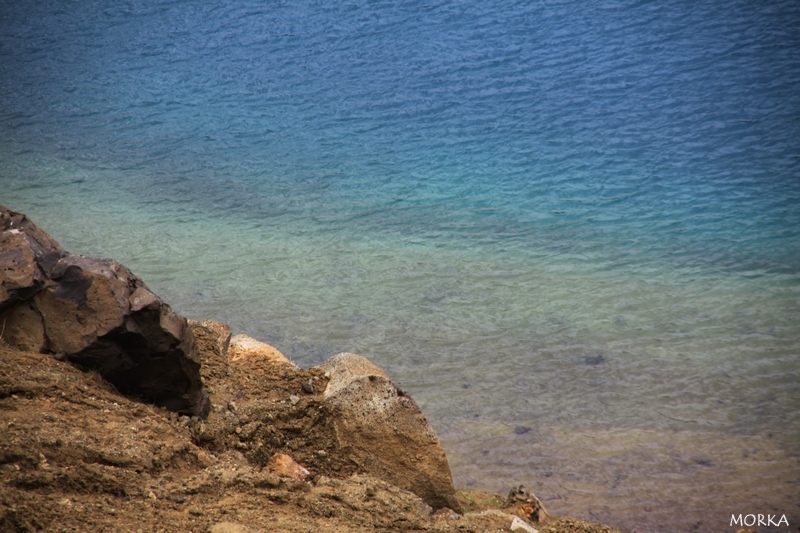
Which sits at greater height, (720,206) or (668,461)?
(720,206)

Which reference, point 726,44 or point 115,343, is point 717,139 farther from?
point 115,343

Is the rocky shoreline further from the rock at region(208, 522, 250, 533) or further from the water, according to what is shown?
the water

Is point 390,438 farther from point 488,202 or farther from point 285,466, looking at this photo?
point 488,202

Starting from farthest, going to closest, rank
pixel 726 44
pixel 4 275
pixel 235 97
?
pixel 235 97
pixel 726 44
pixel 4 275

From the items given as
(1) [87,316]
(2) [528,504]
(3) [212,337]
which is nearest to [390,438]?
(2) [528,504]

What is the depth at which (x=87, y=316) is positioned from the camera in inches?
97.5

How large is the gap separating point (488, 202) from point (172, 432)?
Result: 5302mm

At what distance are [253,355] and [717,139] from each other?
6.52 metres

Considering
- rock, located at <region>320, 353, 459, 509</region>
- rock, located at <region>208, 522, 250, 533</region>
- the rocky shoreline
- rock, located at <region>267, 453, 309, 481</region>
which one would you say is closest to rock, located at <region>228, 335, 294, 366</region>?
the rocky shoreline

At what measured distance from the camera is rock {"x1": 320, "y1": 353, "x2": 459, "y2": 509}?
2.92 metres

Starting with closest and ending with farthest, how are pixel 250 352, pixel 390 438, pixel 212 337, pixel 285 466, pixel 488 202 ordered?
pixel 285 466, pixel 390 438, pixel 212 337, pixel 250 352, pixel 488 202

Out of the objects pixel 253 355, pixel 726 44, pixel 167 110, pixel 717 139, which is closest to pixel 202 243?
pixel 253 355

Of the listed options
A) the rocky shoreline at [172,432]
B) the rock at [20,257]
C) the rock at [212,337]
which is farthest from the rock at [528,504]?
the rock at [20,257]

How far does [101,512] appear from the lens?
188 cm
